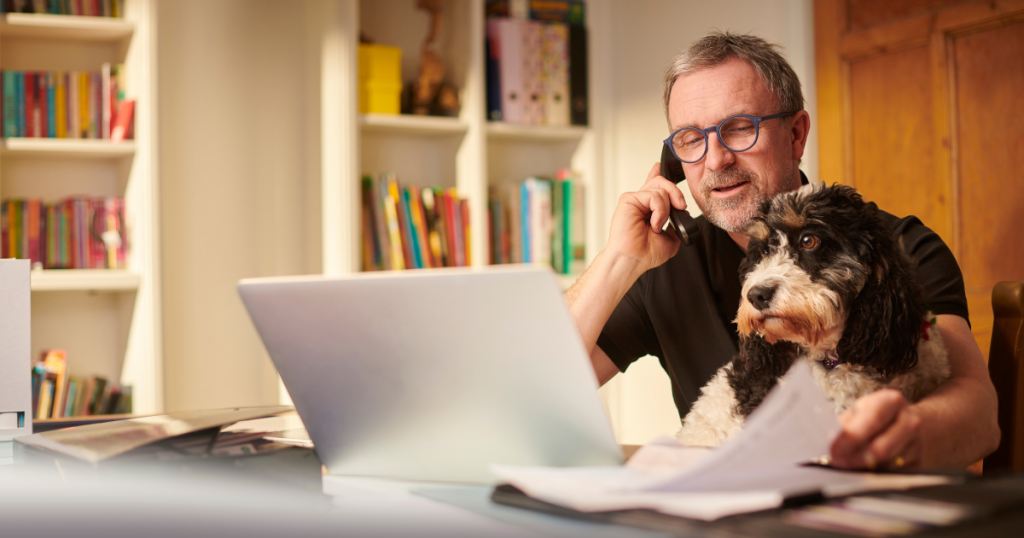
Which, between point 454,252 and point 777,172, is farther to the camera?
point 454,252

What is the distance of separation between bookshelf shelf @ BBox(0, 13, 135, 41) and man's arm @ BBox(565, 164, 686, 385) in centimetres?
195

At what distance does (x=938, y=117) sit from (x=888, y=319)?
1443mm

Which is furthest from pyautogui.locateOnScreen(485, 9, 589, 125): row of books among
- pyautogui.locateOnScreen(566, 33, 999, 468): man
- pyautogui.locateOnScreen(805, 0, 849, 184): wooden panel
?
pyautogui.locateOnScreen(566, 33, 999, 468): man

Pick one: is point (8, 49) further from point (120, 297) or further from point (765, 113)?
point (765, 113)

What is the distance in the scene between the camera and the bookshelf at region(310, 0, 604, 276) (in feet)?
8.72

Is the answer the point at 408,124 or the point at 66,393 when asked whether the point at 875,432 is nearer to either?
the point at 408,124

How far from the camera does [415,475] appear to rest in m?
0.69

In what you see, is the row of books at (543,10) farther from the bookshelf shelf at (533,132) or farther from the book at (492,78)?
the bookshelf shelf at (533,132)

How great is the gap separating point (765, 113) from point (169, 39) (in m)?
2.22

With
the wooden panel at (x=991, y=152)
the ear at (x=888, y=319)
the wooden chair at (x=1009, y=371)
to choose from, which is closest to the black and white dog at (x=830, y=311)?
the ear at (x=888, y=319)

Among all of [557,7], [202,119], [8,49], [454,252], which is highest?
[557,7]

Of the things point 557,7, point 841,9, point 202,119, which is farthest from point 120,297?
point 841,9

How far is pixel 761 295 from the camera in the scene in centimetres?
108

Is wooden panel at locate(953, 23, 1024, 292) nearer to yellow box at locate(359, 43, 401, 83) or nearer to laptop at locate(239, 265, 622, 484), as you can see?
yellow box at locate(359, 43, 401, 83)
